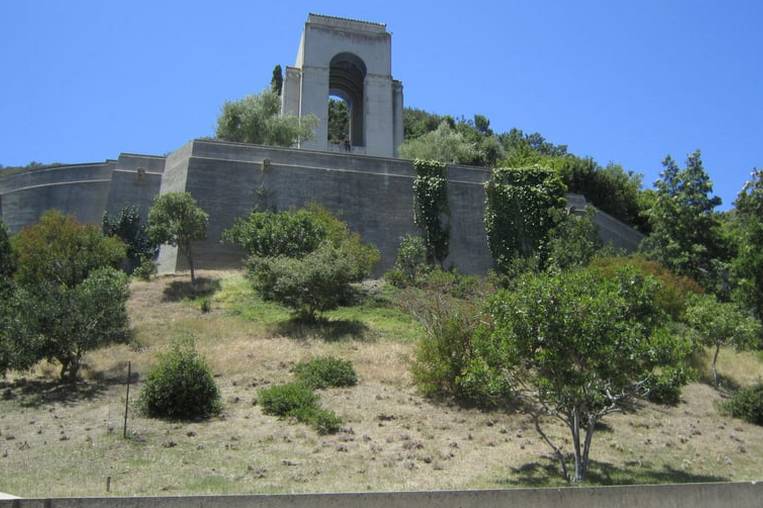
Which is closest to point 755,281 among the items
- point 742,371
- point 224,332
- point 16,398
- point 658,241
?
point 742,371

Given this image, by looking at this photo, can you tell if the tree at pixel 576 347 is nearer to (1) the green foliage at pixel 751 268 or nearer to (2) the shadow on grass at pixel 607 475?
(2) the shadow on grass at pixel 607 475

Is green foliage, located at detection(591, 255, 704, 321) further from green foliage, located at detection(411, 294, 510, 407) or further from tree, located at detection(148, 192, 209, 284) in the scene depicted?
tree, located at detection(148, 192, 209, 284)

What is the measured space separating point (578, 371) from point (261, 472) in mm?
5598

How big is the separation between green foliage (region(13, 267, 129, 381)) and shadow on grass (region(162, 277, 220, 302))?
5.26 metres

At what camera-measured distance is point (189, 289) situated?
82.5 feet

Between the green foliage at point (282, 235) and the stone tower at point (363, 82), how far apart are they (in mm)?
12782

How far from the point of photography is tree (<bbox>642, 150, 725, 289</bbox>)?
29.6 metres

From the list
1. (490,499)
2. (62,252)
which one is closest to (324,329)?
(62,252)

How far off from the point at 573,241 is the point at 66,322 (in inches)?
778

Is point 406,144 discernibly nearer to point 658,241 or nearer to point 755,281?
point 658,241

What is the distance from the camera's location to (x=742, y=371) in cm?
2250

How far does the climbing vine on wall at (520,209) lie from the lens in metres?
31.0

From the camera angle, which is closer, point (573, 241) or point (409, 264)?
point (409, 264)

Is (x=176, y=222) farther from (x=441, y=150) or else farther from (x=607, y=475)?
(x=607, y=475)
